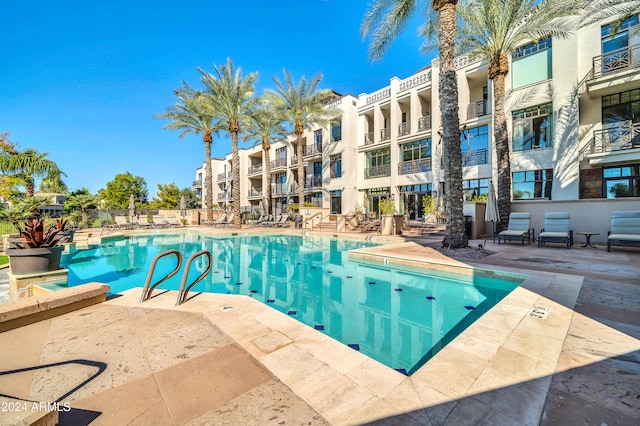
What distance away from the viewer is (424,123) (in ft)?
65.9

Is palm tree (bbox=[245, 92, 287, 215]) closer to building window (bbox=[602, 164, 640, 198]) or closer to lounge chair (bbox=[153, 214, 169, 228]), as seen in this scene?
lounge chair (bbox=[153, 214, 169, 228])

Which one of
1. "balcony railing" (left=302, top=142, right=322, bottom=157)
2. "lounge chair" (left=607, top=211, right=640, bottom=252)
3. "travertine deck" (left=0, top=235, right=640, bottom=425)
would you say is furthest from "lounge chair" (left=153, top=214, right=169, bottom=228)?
"lounge chair" (left=607, top=211, right=640, bottom=252)

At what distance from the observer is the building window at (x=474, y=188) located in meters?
17.0


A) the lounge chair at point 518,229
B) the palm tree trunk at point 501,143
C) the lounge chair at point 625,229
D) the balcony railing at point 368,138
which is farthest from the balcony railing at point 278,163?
the lounge chair at point 625,229

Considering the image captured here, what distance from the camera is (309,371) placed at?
2.27 m

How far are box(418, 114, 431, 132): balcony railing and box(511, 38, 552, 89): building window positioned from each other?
5261mm

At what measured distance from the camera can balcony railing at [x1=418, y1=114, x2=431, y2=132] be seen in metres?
19.8

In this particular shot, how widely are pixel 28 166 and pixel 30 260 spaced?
18.6 meters

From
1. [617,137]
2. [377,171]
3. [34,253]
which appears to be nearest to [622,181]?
[617,137]

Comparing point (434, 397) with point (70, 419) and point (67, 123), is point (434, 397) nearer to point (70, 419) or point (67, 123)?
point (70, 419)

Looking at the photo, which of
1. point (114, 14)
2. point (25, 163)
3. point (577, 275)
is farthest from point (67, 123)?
point (577, 275)

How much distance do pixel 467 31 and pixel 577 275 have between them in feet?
41.0

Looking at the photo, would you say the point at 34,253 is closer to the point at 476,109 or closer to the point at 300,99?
the point at 300,99

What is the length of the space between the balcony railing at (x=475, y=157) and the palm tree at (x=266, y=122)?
14183 mm
